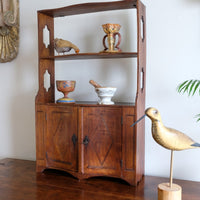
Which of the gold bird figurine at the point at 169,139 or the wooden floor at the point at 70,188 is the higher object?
the gold bird figurine at the point at 169,139

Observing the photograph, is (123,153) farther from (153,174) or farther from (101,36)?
(101,36)

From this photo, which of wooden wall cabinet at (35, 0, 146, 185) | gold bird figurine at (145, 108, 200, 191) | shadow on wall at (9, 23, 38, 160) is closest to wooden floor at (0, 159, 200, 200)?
wooden wall cabinet at (35, 0, 146, 185)

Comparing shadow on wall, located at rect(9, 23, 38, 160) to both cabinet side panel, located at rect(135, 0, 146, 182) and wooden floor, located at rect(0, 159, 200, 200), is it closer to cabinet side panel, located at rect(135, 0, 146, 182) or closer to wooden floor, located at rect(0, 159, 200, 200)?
wooden floor, located at rect(0, 159, 200, 200)

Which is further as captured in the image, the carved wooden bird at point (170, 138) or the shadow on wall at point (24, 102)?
the shadow on wall at point (24, 102)

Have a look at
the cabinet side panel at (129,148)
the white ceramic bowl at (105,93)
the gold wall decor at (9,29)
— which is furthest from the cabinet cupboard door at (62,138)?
the gold wall decor at (9,29)

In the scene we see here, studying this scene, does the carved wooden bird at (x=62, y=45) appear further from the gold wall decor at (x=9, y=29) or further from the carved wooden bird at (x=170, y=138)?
the carved wooden bird at (x=170, y=138)

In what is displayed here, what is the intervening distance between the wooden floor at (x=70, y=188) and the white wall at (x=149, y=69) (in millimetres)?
286

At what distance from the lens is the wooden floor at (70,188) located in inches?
58.4

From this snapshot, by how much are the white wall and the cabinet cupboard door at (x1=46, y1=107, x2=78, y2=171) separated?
0.33 m

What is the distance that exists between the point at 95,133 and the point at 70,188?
36 centimetres

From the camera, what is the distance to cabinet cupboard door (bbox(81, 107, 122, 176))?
1.66 m

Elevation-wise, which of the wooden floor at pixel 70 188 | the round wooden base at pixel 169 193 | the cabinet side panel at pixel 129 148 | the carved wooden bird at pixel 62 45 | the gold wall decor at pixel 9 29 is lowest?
the wooden floor at pixel 70 188

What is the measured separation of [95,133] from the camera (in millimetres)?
1695

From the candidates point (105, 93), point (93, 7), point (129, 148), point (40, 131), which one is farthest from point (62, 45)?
point (129, 148)
